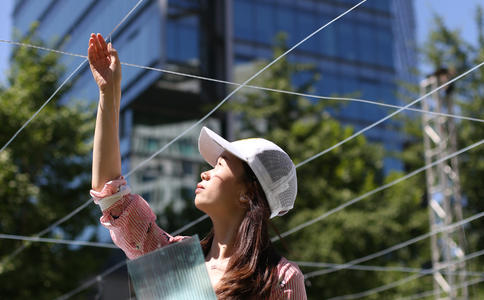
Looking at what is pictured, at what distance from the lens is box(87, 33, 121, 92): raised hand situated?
1.42 metres

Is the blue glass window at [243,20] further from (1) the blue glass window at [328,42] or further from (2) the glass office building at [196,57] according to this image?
(1) the blue glass window at [328,42]

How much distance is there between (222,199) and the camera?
1.45 m

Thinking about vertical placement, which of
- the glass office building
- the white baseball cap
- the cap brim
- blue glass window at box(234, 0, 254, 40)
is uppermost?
blue glass window at box(234, 0, 254, 40)

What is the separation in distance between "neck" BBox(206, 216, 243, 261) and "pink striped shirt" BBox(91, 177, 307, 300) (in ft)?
0.38

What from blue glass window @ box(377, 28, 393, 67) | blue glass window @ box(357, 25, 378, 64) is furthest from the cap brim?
blue glass window @ box(377, 28, 393, 67)

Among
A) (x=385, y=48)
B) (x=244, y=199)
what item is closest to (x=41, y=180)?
(x=244, y=199)

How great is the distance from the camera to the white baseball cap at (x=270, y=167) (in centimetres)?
145

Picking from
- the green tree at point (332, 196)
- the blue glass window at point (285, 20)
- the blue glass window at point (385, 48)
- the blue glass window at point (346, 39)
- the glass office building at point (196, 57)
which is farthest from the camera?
the blue glass window at point (385, 48)

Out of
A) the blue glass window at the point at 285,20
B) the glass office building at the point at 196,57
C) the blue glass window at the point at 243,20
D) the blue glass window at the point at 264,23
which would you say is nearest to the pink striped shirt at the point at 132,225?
the glass office building at the point at 196,57

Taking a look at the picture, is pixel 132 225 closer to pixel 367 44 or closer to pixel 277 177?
pixel 277 177

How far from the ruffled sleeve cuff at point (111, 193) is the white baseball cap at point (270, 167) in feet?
0.75

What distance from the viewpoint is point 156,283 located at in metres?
1.22

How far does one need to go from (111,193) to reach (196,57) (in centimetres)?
1531

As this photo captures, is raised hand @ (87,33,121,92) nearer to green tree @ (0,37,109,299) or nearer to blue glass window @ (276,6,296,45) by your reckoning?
green tree @ (0,37,109,299)
